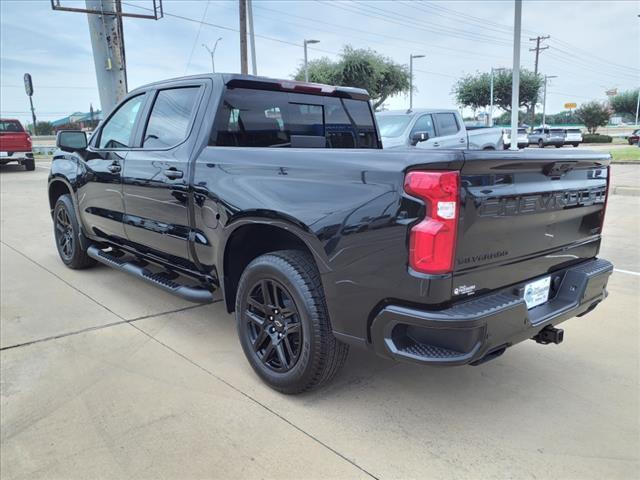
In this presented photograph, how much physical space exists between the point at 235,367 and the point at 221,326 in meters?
0.82

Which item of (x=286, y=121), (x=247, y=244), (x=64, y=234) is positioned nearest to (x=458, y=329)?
(x=247, y=244)

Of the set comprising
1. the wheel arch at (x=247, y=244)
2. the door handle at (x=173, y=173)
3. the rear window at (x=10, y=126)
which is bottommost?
the wheel arch at (x=247, y=244)

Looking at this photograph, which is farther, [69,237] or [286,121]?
[69,237]

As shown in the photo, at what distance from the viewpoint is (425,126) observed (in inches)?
424

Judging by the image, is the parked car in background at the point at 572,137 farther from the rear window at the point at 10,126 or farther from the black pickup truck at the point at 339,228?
the black pickup truck at the point at 339,228

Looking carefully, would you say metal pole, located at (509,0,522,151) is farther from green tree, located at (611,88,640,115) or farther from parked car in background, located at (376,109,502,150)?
green tree, located at (611,88,640,115)

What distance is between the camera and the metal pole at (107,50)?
14328mm

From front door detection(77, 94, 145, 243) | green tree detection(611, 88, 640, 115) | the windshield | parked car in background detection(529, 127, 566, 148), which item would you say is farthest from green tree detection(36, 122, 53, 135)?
green tree detection(611, 88, 640, 115)

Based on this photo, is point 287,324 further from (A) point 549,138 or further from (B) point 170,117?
(A) point 549,138

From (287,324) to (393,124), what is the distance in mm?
8353

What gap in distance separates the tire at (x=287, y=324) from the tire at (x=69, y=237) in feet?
10.1

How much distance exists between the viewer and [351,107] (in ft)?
14.1

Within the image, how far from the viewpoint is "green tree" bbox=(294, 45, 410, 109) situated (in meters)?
38.4

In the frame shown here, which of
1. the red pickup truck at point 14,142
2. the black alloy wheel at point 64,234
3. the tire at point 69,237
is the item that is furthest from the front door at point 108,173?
the red pickup truck at point 14,142
